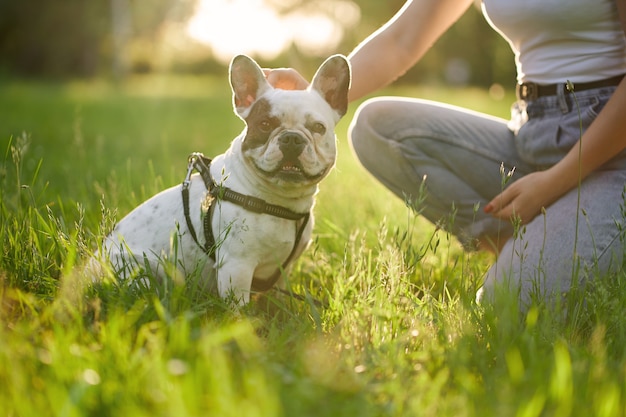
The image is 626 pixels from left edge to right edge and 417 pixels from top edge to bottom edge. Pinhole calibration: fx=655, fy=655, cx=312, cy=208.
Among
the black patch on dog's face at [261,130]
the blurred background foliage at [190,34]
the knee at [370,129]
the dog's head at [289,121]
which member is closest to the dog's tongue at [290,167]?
the dog's head at [289,121]

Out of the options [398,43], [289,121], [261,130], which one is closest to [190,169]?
[261,130]

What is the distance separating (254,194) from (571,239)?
45.5 inches

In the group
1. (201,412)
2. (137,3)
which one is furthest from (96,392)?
(137,3)

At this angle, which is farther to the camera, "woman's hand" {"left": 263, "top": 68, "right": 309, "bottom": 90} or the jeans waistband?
"woman's hand" {"left": 263, "top": 68, "right": 309, "bottom": 90}

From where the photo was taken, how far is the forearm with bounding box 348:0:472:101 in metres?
2.89

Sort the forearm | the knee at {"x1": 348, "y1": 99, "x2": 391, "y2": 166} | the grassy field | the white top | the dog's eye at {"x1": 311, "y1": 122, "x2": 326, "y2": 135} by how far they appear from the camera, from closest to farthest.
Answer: the grassy field, the dog's eye at {"x1": 311, "y1": 122, "x2": 326, "y2": 135}, the white top, the forearm, the knee at {"x1": 348, "y1": 99, "x2": 391, "y2": 166}

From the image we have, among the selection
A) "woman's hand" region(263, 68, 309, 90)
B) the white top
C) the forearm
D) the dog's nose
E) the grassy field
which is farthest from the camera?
the forearm

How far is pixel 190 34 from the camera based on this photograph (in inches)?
1369

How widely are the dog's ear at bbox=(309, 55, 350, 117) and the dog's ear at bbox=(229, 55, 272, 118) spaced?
20 cm

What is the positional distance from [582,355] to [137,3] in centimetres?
2996

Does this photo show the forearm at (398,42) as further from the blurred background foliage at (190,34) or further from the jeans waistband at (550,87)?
the blurred background foliage at (190,34)

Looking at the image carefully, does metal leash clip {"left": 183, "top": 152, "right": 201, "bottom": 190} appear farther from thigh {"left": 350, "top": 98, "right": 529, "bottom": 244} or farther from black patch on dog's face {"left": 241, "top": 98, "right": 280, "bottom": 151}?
thigh {"left": 350, "top": 98, "right": 529, "bottom": 244}

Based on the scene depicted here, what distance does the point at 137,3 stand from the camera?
2889cm

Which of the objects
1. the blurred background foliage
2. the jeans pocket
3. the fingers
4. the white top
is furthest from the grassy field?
the blurred background foliage
